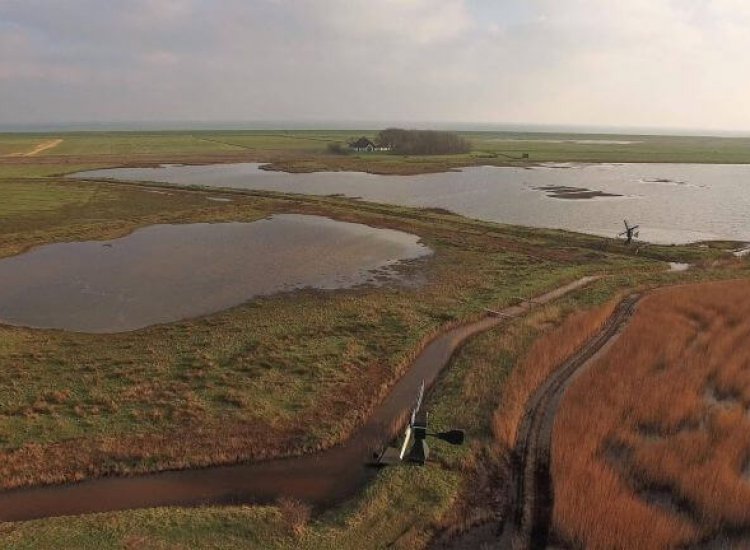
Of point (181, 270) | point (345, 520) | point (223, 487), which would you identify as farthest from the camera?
point (181, 270)

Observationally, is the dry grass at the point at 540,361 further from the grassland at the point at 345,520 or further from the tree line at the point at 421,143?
the tree line at the point at 421,143

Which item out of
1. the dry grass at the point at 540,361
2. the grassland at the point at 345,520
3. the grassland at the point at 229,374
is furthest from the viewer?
the dry grass at the point at 540,361

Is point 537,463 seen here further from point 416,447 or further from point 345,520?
point 345,520

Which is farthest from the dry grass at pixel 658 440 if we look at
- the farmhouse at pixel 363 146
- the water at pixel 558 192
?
the farmhouse at pixel 363 146

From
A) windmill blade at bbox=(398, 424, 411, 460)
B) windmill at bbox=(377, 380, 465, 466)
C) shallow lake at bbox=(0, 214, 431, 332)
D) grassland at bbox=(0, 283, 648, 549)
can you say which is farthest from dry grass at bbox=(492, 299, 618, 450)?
shallow lake at bbox=(0, 214, 431, 332)

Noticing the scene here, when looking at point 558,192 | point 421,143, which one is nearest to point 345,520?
point 558,192

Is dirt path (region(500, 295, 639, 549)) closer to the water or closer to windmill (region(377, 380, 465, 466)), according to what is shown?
windmill (region(377, 380, 465, 466))

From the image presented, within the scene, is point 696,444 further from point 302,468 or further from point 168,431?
point 168,431
